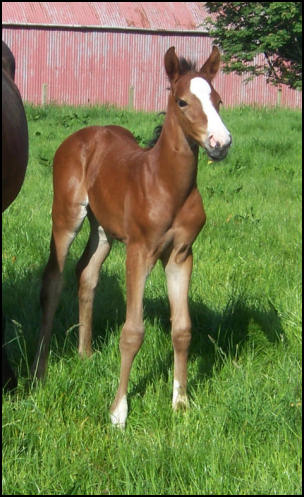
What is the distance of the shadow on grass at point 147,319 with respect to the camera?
13.3 ft

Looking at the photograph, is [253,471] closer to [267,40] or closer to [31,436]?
[31,436]

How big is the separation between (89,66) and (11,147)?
80.5ft

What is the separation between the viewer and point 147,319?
4488 millimetres

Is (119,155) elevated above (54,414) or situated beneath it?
elevated above

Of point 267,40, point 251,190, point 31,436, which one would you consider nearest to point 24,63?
point 267,40

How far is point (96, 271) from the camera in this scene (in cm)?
441

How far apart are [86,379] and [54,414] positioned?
→ 40 centimetres

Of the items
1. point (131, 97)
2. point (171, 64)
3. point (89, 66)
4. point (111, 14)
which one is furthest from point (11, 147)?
point (111, 14)

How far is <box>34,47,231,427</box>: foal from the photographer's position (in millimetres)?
3277

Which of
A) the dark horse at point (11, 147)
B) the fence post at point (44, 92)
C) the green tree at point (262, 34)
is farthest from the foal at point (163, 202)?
the fence post at point (44, 92)

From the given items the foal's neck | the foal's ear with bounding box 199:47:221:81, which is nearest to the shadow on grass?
the foal's neck

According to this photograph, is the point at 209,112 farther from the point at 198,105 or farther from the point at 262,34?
the point at 262,34

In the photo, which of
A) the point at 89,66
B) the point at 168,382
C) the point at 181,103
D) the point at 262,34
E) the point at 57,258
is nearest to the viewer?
the point at 181,103

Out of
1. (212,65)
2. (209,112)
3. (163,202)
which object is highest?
(212,65)
